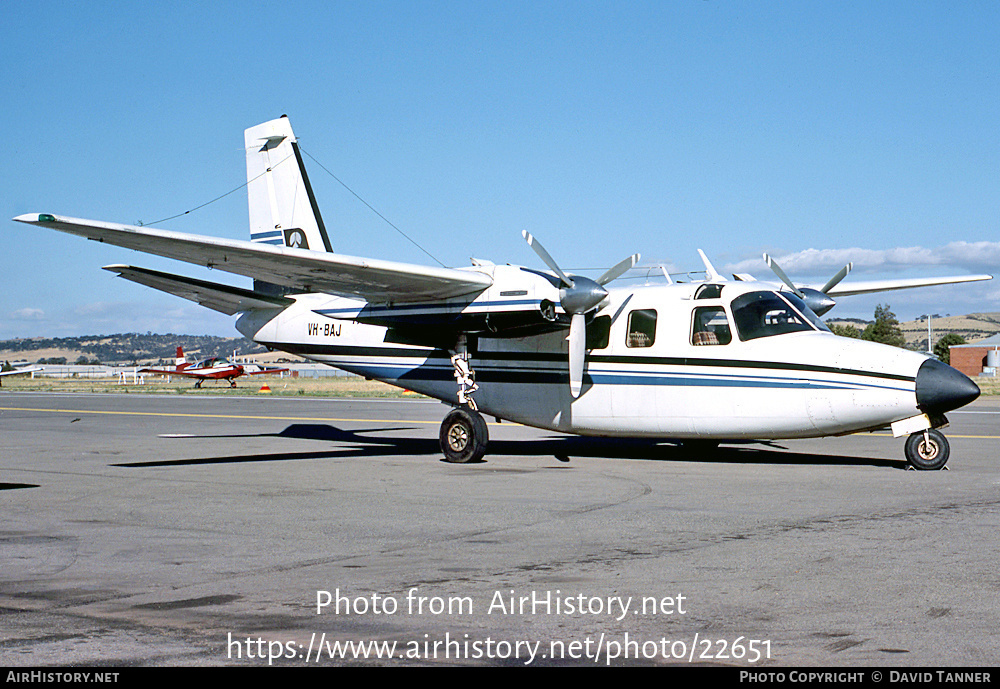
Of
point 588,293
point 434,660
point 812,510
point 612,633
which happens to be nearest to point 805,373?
point 588,293

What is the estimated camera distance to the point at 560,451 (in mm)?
18391

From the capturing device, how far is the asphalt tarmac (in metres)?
5.01

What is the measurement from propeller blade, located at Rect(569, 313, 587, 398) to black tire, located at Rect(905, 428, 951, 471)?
5297 mm

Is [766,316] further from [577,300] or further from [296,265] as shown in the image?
[296,265]

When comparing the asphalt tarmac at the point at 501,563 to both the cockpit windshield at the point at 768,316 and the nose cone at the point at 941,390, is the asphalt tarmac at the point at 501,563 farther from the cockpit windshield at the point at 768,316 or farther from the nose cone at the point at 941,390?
the cockpit windshield at the point at 768,316

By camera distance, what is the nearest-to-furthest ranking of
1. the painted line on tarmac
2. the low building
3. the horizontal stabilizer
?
the horizontal stabilizer, the painted line on tarmac, the low building

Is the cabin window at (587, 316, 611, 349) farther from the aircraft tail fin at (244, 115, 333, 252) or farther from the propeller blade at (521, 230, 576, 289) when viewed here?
the aircraft tail fin at (244, 115, 333, 252)

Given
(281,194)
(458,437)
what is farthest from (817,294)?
(281,194)

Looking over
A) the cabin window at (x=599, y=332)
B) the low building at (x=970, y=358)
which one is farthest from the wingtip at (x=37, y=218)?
the low building at (x=970, y=358)

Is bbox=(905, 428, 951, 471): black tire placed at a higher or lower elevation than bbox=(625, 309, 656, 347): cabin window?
lower

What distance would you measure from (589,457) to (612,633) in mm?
11866

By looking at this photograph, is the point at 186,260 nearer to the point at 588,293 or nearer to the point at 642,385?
the point at 588,293

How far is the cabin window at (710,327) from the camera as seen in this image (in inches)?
593

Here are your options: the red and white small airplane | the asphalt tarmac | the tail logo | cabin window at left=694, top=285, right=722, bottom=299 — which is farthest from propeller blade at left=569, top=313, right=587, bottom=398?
the red and white small airplane
